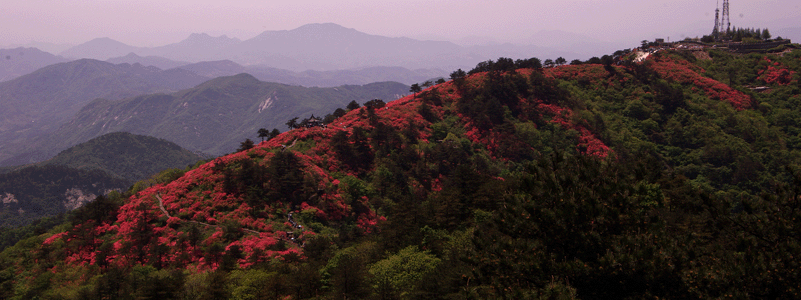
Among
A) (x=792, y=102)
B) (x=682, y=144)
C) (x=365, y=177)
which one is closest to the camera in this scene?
(x=365, y=177)

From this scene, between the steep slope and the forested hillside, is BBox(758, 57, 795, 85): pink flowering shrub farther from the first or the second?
the steep slope

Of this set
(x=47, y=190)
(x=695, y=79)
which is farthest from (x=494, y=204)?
(x=47, y=190)

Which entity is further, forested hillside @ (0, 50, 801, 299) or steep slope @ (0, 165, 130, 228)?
steep slope @ (0, 165, 130, 228)

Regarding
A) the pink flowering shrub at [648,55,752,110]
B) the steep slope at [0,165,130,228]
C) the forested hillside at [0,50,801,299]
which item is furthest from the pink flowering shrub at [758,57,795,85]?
the steep slope at [0,165,130,228]

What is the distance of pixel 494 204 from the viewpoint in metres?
33.0

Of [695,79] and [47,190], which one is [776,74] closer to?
[695,79]

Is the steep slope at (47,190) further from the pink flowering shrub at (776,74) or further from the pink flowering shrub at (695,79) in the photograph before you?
the pink flowering shrub at (776,74)

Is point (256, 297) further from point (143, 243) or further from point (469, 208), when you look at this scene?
point (143, 243)

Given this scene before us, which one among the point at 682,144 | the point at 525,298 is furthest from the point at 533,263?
the point at 682,144

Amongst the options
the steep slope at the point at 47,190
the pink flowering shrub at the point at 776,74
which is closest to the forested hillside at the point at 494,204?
the pink flowering shrub at the point at 776,74

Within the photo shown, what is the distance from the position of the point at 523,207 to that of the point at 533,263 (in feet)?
9.52

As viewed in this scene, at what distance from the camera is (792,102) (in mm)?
75812

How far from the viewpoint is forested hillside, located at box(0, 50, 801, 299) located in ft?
49.0

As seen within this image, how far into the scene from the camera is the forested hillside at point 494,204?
49.0 ft
